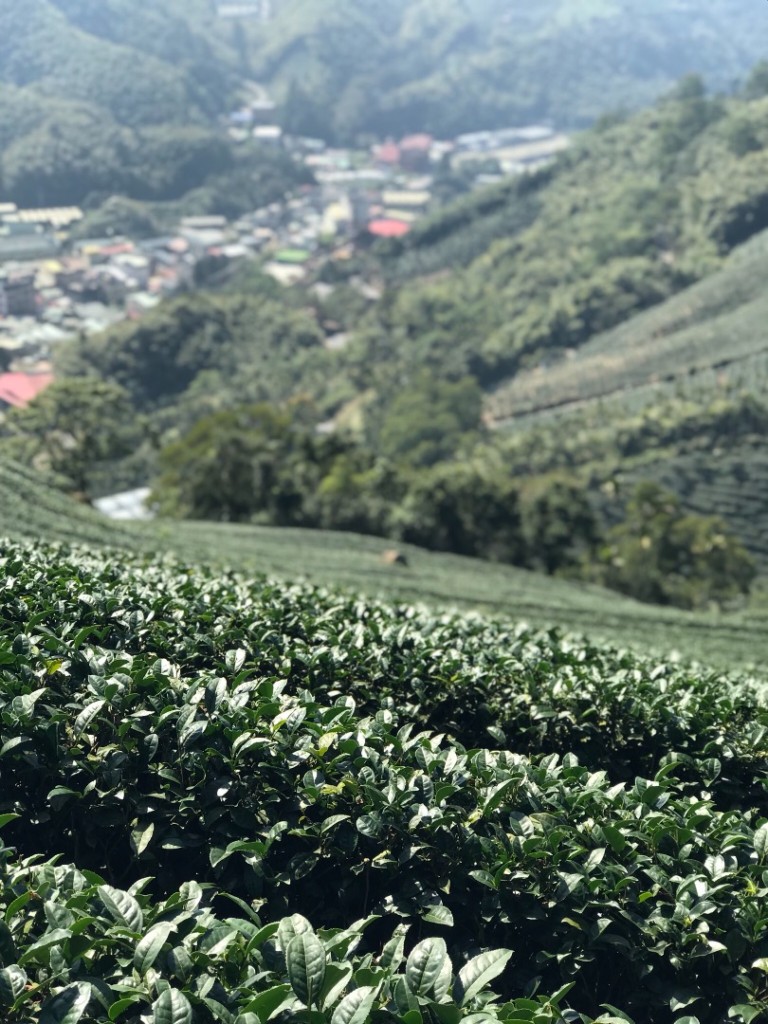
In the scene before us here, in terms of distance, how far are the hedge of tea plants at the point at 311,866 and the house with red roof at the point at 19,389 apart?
29.3 m

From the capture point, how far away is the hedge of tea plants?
272 cm

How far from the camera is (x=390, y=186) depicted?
451ft

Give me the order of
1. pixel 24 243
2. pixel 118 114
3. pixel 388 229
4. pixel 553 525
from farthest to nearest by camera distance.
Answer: pixel 388 229 < pixel 118 114 < pixel 24 243 < pixel 553 525

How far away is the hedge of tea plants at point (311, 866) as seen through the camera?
8.93 ft

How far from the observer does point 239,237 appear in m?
101

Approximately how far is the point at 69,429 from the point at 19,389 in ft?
20.5

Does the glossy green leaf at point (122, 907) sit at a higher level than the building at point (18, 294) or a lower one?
lower

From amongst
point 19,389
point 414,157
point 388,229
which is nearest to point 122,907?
point 19,389

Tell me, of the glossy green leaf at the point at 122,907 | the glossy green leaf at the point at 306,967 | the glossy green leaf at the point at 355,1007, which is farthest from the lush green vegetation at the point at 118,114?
the glossy green leaf at the point at 355,1007

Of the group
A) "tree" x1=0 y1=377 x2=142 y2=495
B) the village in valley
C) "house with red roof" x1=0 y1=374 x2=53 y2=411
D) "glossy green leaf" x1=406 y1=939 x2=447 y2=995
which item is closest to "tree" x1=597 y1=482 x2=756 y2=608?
"tree" x1=0 y1=377 x2=142 y2=495

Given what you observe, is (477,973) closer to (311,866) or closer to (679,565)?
(311,866)

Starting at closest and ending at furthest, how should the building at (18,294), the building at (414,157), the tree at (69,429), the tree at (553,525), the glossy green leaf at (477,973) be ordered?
1. the glossy green leaf at (477,973)
2. the tree at (69,429)
3. the tree at (553,525)
4. the building at (18,294)
5. the building at (414,157)

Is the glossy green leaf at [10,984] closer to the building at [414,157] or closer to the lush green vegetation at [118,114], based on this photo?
the lush green vegetation at [118,114]

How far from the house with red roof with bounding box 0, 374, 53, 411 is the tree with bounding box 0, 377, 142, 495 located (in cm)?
85
